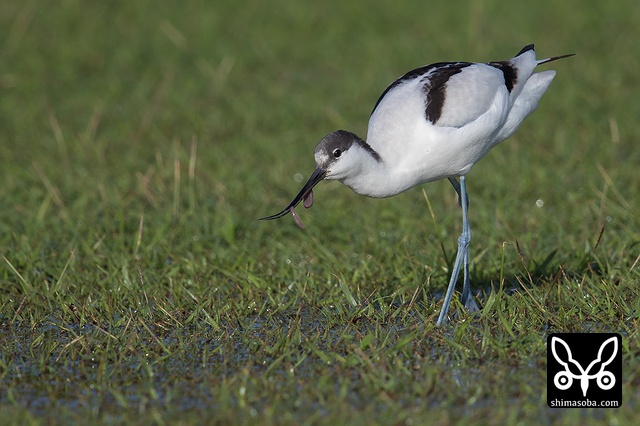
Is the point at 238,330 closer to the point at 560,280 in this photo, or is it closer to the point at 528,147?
the point at 560,280

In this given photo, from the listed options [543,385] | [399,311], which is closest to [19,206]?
[399,311]

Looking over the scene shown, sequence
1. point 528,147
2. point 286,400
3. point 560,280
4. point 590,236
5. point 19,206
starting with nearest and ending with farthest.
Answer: point 286,400
point 560,280
point 590,236
point 19,206
point 528,147

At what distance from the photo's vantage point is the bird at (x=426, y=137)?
4824 mm

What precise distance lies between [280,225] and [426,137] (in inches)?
77.2

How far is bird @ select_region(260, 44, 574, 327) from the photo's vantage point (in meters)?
4.82

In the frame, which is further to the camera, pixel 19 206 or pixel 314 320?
pixel 19 206

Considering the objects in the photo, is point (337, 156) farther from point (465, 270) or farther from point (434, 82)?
point (465, 270)

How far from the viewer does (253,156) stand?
810cm

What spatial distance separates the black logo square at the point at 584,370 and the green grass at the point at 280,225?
0.19 ft

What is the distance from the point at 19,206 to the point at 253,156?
1.89m

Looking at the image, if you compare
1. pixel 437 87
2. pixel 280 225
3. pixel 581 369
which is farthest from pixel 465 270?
pixel 280 225

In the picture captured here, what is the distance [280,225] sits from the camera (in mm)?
6633

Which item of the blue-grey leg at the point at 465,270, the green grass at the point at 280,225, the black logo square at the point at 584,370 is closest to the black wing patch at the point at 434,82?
the blue-grey leg at the point at 465,270

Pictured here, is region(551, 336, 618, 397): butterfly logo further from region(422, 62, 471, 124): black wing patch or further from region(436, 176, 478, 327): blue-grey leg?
region(422, 62, 471, 124): black wing patch
